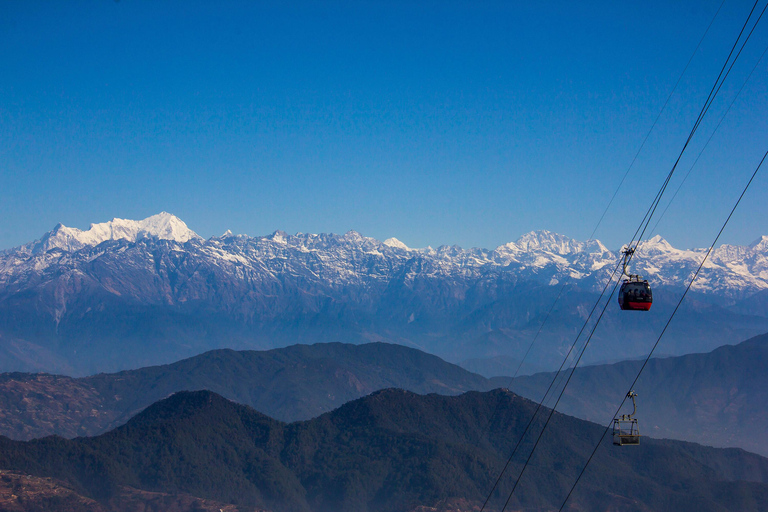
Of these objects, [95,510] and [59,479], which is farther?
[59,479]

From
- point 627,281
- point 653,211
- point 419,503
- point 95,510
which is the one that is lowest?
point 95,510

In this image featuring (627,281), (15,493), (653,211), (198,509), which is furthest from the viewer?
(198,509)

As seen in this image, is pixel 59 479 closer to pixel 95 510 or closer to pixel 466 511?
pixel 95 510

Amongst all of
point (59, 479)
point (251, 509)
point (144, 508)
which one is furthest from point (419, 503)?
point (59, 479)

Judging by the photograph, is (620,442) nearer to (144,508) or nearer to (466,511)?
(466,511)

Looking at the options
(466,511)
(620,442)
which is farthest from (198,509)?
(620,442)

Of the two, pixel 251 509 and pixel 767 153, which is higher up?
pixel 767 153

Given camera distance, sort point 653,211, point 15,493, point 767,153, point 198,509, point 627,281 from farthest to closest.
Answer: point 198,509 < point 15,493 < point 627,281 < point 653,211 < point 767,153
